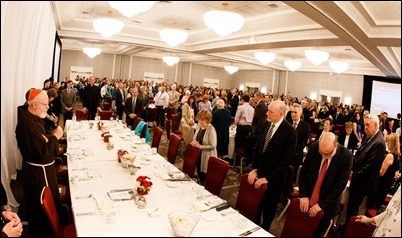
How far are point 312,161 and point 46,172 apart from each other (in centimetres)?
260

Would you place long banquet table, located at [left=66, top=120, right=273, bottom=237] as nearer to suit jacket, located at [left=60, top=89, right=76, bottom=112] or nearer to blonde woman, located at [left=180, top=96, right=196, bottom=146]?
blonde woman, located at [left=180, top=96, right=196, bottom=146]

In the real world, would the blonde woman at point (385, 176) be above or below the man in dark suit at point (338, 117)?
below

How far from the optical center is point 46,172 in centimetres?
313

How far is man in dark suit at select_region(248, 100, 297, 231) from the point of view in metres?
3.31

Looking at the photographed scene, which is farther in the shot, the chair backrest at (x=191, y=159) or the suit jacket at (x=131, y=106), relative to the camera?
the suit jacket at (x=131, y=106)

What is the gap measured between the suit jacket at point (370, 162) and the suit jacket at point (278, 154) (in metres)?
1.11

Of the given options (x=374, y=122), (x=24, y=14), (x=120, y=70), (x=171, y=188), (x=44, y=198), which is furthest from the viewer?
(x=120, y=70)

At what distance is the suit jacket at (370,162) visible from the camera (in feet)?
12.2

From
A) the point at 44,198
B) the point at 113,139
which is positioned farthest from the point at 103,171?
the point at 113,139

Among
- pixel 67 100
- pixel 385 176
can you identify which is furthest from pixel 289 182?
pixel 67 100

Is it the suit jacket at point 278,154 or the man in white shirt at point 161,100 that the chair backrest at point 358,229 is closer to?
the suit jacket at point 278,154

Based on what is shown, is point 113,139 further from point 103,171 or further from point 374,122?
point 374,122

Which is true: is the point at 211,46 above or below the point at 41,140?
above

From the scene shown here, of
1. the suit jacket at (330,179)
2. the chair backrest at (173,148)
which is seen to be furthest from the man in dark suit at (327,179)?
the chair backrest at (173,148)
